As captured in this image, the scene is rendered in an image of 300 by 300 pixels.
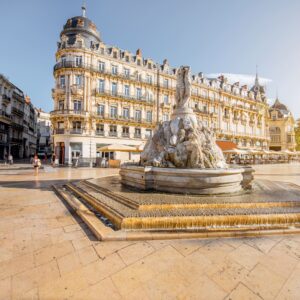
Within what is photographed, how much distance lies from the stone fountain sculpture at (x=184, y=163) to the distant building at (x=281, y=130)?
57932mm

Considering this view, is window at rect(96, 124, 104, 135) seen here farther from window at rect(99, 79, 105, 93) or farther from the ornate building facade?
window at rect(99, 79, 105, 93)

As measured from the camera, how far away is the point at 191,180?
6082 mm

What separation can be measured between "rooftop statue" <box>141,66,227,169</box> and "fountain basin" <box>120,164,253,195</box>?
0.90m

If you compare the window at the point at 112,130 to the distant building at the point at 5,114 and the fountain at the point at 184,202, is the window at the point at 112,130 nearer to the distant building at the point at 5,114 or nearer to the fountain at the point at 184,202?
the fountain at the point at 184,202

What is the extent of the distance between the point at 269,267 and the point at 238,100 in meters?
50.4

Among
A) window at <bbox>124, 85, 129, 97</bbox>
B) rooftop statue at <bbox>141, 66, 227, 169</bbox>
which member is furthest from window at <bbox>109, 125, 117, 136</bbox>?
rooftop statue at <bbox>141, 66, 227, 169</bbox>

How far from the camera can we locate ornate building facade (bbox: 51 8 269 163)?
27.5m

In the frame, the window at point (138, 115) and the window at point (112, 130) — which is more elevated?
the window at point (138, 115)

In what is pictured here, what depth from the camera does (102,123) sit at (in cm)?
2955

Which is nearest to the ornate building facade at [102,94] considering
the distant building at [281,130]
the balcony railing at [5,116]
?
the balcony railing at [5,116]

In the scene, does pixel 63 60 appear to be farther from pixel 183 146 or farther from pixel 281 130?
pixel 281 130

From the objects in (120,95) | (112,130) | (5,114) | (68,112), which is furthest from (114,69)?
(5,114)

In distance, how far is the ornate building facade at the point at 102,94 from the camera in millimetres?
27516

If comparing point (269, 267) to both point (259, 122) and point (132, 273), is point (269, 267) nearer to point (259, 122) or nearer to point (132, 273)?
point (132, 273)
